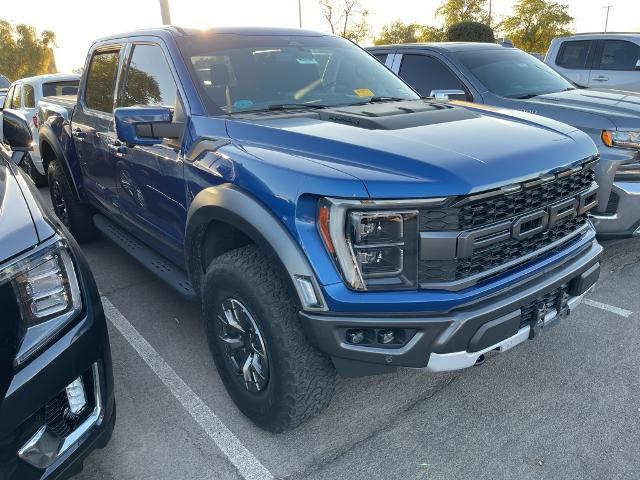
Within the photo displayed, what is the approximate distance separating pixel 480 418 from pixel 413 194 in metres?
1.32

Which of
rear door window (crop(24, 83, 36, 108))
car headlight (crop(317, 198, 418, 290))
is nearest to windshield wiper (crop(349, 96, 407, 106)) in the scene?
car headlight (crop(317, 198, 418, 290))

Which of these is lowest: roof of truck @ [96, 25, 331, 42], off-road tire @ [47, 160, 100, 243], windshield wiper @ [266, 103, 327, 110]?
off-road tire @ [47, 160, 100, 243]

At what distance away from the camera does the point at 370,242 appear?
6.48ft

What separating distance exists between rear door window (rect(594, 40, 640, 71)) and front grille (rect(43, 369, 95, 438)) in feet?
29.0

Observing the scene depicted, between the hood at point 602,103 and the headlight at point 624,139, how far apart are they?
0.16ft

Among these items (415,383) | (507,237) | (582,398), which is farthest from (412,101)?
(582,398)

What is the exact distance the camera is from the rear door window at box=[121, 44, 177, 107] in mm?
3084

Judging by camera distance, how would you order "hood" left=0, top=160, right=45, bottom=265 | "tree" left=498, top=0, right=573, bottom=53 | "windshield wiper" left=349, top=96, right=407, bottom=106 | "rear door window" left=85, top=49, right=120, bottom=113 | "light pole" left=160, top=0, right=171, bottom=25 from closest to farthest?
"hood" left=0, top=160, right=45, bottom=265
"windshield wiper" left=349, top=96, right=407, bottom=106
"rear door window" left=85, top=49, right=120, bottom=113
"light pole" left=160, top=0, right=171, bottom=25
"tree" left=498, top=0, right=573, bottom=53

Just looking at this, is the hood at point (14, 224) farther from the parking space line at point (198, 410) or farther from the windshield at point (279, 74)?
the parking space line at point (198, 410)

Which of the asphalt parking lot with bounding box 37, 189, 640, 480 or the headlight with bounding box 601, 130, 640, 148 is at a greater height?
the headlight with bounding box 601, 130, 640, 148

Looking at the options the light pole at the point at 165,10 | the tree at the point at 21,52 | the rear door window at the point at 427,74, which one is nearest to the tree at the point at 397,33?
the tree at the point at 21,52

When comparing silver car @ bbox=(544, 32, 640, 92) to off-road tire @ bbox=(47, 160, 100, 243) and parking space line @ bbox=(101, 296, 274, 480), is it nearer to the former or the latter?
off-road tire @ bbox=(47, 160, 100, 243)

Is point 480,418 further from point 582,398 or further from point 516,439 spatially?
point 582,398

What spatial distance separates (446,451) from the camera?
2.39 m
